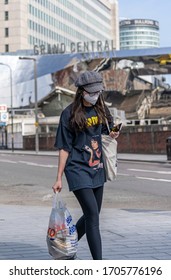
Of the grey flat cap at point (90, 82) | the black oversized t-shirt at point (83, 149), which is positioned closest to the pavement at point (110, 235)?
the black oversized t-shirt at point (83, 149)

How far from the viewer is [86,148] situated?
6.06 metres

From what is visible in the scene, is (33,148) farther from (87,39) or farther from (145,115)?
(87,39)

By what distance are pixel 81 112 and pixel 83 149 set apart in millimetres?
336

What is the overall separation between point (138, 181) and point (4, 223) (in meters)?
10.8

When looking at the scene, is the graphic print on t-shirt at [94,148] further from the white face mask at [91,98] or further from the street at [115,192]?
the street at [115,192]

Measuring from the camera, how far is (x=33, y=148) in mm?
72312

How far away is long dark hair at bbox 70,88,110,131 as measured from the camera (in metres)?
6.00

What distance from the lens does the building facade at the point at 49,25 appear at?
12600 cm

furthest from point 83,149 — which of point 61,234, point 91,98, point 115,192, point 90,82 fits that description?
point 115,192

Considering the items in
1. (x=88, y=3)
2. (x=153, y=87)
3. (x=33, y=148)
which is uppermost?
(x=88, y=3)

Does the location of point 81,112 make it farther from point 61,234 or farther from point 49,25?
point 49,25

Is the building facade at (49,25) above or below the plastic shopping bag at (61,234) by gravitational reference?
above
